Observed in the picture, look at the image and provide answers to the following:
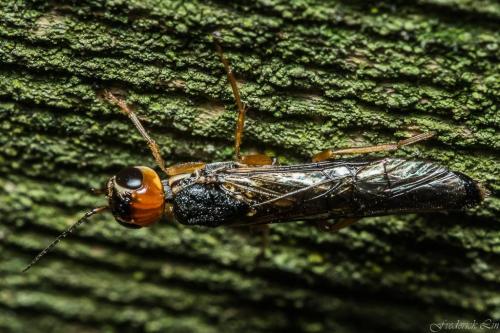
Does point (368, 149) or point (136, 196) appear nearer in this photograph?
point (368, 149)

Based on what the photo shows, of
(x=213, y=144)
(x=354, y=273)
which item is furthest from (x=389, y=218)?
(x=213, y=144)

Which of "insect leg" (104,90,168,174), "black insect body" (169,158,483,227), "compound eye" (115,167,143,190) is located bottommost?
"black insect body" (169,158,483,227)

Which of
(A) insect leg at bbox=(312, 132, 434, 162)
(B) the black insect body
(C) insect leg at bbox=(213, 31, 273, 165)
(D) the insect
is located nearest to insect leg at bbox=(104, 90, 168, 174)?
(D) the insect

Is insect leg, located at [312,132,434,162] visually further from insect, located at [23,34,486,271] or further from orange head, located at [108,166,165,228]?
orange head, located at [108,166,165,228]

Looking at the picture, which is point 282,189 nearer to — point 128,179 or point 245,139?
point 245,139

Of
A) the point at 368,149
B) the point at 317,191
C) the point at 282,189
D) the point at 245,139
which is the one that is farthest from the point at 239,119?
the point at 368,149

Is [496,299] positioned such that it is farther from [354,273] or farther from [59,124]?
[59,124]
